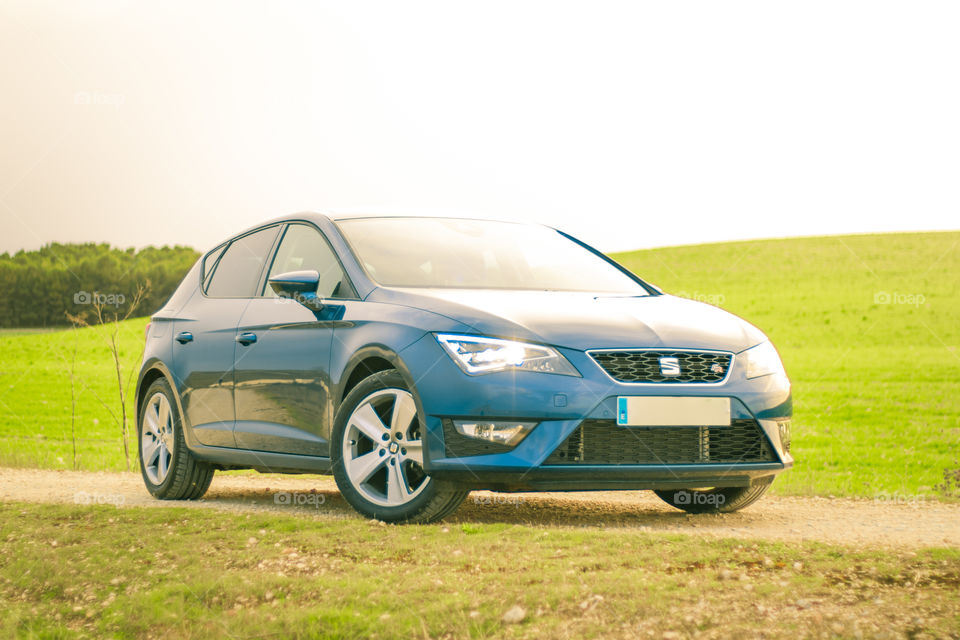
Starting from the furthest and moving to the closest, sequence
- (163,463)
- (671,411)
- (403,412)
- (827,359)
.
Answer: (827,359)
(163,463)
(403,412)
(671,411)

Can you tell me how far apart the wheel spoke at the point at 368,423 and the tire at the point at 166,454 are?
8.33ft

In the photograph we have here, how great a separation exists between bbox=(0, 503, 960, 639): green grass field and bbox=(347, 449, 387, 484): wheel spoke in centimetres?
30

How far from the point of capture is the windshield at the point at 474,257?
250 inches

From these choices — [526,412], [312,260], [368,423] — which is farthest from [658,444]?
[312,260]

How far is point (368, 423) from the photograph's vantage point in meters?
5.65

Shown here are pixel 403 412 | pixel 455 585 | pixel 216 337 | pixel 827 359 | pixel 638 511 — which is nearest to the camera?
pixel 455 585

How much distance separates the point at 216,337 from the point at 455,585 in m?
3.80

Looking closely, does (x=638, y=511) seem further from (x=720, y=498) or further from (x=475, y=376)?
(x=475, y=376)

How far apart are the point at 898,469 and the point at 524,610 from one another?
14.8 metres

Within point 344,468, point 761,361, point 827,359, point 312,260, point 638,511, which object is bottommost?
point 827,359

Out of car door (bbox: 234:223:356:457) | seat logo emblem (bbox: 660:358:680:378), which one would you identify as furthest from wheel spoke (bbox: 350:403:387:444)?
seat logo emblem (bbox: 660:358:680:378)

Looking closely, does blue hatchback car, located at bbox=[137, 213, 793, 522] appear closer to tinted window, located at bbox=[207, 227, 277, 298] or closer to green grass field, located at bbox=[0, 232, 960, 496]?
tinted window, located at bbox=[207, 227, 277, 298]

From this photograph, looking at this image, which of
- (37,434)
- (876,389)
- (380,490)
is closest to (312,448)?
(380,490)

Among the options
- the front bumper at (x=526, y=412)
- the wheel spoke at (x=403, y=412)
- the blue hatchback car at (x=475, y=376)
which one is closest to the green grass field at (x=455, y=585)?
the front bumper at (x=526, y=412)
